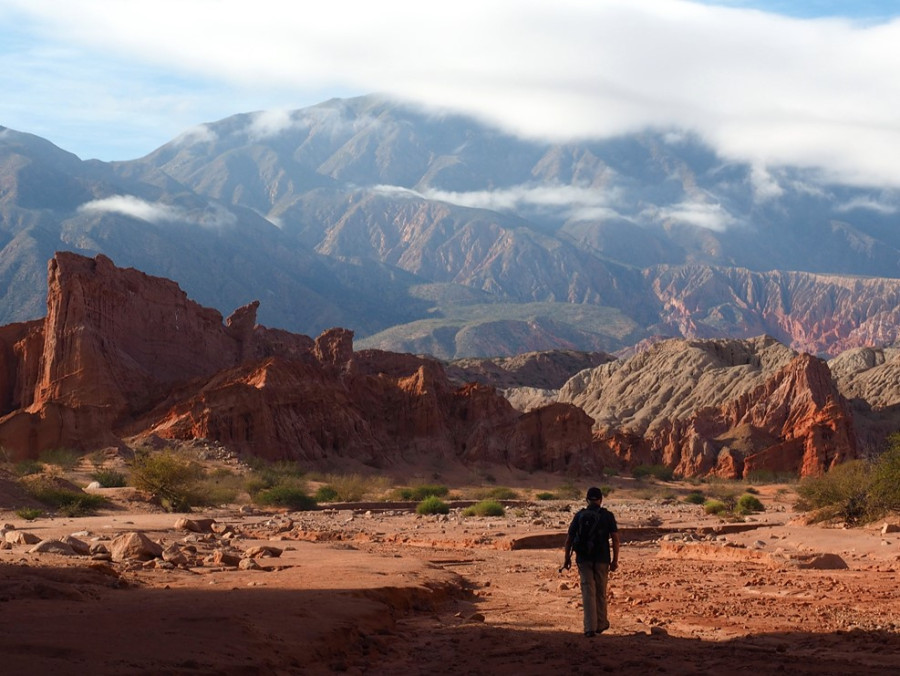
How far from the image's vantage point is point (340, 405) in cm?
7406

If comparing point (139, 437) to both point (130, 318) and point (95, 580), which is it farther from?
point (95, 580)

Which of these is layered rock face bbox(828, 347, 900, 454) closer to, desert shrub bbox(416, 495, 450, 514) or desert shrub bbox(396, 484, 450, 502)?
desert shrub bbox(396, 484, 450, 502)

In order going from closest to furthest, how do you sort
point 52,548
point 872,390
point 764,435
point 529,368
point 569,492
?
point 52,548 < point 569,492 < point 764,435 < point 872,390 < point 529,368

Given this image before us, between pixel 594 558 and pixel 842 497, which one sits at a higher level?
pixel 594 558

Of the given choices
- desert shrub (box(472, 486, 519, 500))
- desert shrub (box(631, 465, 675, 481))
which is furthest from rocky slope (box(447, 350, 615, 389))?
desert shrub (box(472, 486, 519, 500))

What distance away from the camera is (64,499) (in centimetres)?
3666

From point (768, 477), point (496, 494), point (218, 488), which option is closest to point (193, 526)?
point (218, 488)

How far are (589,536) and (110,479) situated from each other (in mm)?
34569

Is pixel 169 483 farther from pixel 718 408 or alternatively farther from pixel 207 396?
pixel 718 408

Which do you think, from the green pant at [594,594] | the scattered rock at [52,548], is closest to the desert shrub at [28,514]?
the scattered rock at [52,548]

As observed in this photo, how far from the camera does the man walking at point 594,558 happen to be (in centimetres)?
1543

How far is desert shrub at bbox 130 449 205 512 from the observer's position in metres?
40.9

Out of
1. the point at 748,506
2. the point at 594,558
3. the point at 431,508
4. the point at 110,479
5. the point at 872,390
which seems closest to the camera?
the point at 594,558

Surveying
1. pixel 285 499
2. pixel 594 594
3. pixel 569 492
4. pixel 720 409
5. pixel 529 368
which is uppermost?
pixel 529 368
